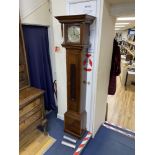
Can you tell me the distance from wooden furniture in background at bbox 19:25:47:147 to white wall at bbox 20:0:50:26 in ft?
0.79

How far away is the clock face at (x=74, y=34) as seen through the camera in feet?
5.08

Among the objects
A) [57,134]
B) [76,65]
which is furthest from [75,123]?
[76,65]

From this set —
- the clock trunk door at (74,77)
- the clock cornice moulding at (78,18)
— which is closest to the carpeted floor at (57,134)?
the clock trunk door at (74,77)

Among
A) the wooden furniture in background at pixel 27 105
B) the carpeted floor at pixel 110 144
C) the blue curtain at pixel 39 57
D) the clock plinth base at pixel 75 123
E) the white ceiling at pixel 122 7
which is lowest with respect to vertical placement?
the carpeted floor at pixel 110 144

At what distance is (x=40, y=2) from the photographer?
6.57 feet

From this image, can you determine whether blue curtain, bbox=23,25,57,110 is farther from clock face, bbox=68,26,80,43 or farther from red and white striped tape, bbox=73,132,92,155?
red and white striped tape, bbox=73,132,92,155

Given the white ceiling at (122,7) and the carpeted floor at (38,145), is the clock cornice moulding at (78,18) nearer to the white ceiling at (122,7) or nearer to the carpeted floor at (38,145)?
the white ceiling at (122,7)

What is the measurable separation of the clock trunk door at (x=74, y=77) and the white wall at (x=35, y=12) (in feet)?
2.69

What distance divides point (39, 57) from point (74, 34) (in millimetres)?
907

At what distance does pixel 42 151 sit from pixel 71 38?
1.56 metres

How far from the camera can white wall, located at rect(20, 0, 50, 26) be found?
1.82m
